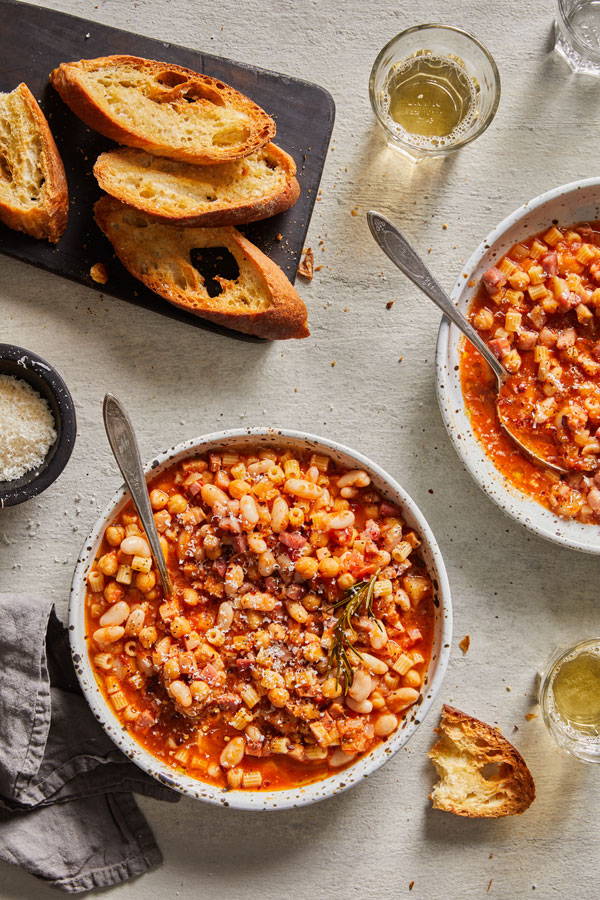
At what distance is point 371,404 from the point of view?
280 cm

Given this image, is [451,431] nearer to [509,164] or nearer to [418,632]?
[418,632]

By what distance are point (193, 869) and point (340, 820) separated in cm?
52

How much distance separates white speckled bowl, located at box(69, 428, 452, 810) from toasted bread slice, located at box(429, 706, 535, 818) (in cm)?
33

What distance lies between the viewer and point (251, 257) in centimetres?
261

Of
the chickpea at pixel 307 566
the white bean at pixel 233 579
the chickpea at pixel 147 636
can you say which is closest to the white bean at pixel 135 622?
the chickpea at pixel 147 636

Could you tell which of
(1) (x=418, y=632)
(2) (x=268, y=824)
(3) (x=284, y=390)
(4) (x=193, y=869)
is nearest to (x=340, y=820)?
(2) (x=268, y=824)

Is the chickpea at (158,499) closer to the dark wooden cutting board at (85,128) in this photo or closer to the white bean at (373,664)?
the dark wooden cutting board at (85,128)

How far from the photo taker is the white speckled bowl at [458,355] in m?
2.59

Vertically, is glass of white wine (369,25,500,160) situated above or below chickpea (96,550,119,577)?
above

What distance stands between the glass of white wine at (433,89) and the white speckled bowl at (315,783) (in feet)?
3.57

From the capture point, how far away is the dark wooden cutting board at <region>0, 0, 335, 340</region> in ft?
8.83

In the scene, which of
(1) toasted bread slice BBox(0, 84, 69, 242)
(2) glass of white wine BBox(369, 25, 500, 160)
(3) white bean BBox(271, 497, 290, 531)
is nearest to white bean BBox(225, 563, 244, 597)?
(3) white bean BBox(271, 497, 290, 531)

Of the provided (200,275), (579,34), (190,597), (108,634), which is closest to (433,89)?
(579,34)

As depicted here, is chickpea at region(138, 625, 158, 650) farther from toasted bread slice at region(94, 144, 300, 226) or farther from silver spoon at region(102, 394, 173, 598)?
toasted bread slice at region(94, 144, 300, 226)
